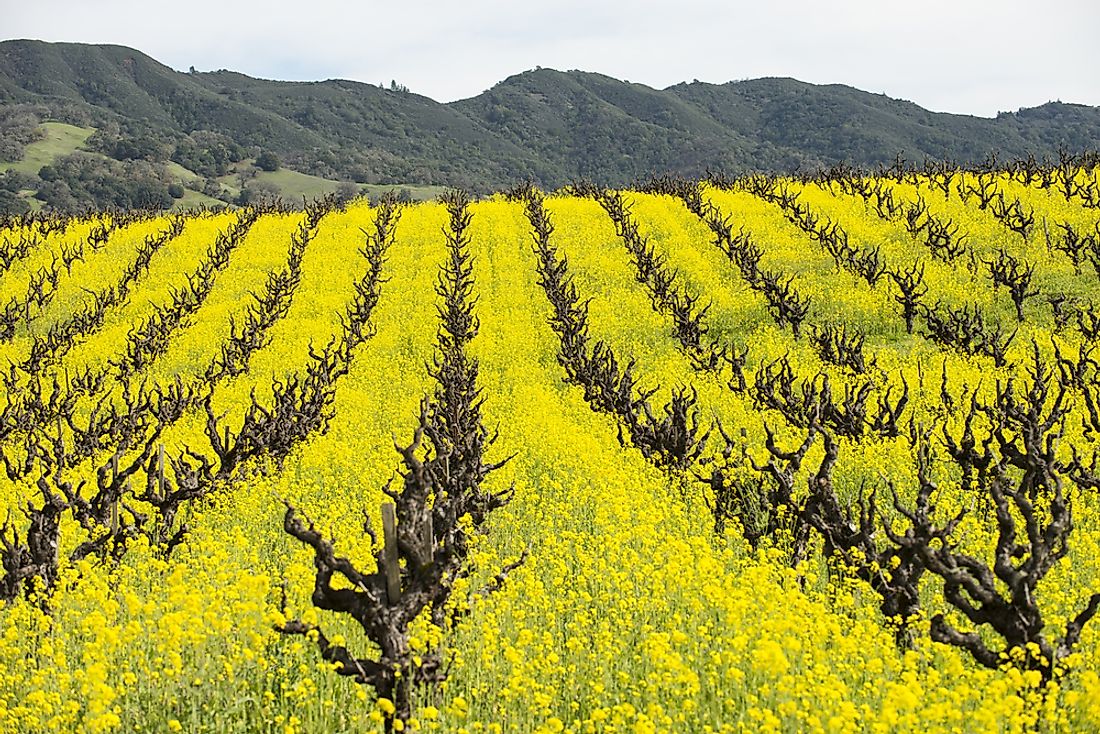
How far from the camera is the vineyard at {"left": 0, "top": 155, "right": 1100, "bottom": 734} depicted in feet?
23.4

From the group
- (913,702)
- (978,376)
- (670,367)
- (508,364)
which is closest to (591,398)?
(670,367)

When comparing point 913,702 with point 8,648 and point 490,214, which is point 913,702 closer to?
point 8,648

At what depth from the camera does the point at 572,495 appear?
13523mm

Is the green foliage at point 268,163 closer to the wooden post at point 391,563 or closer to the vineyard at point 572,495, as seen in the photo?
the vineyard at point 572,495

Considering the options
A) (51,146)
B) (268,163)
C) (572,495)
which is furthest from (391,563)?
(51,146)

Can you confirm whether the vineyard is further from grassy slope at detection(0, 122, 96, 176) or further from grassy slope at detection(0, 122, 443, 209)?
grassy slope at detection(0, 122, 96, 176)

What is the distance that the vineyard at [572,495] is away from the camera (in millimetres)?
7137

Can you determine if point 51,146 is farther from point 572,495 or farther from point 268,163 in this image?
point 572,495

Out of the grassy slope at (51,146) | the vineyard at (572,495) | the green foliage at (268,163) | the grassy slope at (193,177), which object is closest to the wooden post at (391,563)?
the vineyard at (572,495)

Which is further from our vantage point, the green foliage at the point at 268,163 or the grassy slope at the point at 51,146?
the green foliage at the point at 268,163

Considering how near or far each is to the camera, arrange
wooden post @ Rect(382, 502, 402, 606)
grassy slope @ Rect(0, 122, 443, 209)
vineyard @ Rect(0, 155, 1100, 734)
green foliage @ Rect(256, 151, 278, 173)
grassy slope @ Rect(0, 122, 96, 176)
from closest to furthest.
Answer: vineyard @ Rect(0, 155, 1100, 734) → wooden post @ Rect(382, 502, 402, 606) → grassy slope @ Rect(0, 122, 443, 209) → grassy slope @ Rect(0, 122, 96, 176) → green foliage @ Rect(256, 151, 278, 173)

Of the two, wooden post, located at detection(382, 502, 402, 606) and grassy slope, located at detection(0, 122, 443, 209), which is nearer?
wooden post, located at detection(382, 502, 402, 606)

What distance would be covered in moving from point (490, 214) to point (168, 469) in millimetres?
34457

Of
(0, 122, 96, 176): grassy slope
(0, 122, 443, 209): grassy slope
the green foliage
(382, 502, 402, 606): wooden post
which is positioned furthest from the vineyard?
the green foliage
